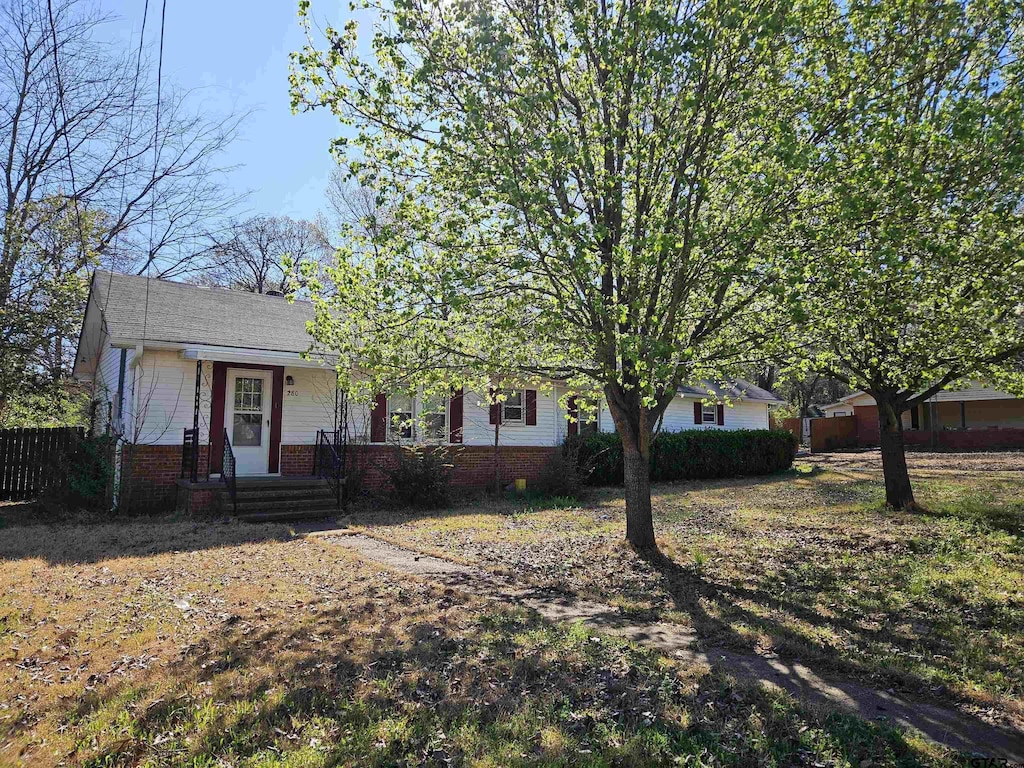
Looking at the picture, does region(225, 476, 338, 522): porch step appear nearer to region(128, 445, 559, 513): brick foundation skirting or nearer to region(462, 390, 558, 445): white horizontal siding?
region(128, 445, 559, 513): brick foundation skirting

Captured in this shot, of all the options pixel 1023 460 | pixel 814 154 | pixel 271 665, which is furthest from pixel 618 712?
pixel 1023 460

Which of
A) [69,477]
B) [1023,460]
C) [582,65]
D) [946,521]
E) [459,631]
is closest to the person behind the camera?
[459,631]

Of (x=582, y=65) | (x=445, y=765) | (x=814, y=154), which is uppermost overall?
(x=582, y=65)

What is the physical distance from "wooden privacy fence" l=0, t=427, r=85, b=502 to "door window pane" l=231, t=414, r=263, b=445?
9.23ft

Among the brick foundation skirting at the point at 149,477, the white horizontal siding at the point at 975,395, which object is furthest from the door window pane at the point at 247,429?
the white horizontal siding at the point at 975,395

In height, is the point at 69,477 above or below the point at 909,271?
below

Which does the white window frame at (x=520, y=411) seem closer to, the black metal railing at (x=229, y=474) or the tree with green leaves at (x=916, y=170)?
the black metal railing at (x=229, y=474)

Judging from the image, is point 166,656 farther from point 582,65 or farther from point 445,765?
point 582,65

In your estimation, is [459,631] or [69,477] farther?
[69,477]

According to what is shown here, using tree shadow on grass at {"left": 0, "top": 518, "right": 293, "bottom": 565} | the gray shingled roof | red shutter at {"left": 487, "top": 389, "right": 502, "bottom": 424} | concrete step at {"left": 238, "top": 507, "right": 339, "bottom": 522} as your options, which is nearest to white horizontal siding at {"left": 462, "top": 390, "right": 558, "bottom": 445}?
red shutter at {"left": 487, "top": 389, "right": 502, "bottom": 424}

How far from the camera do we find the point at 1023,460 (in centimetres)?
2169

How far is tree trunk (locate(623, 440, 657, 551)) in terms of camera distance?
8.10m

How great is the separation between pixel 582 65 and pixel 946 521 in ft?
29.3

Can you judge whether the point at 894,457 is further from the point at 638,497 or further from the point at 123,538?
the point at 123,538
